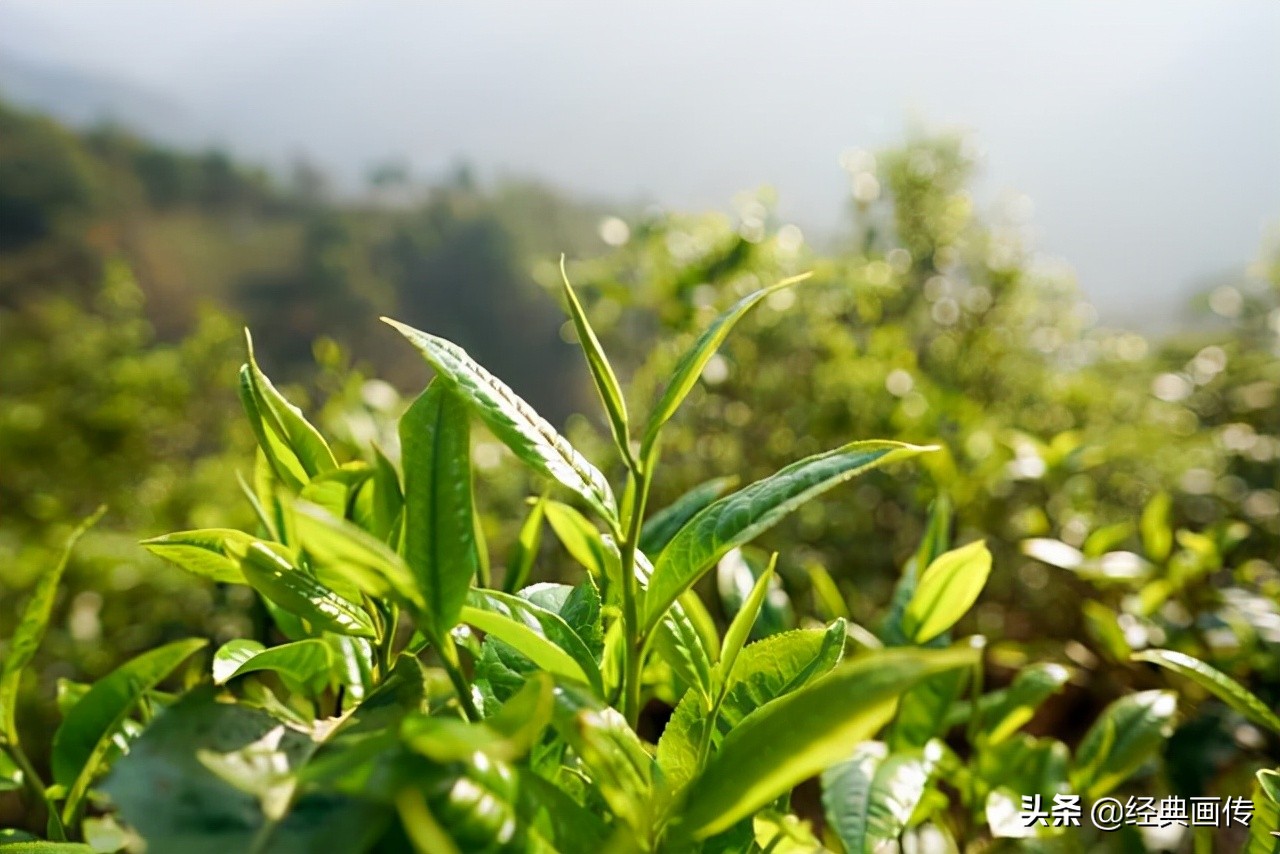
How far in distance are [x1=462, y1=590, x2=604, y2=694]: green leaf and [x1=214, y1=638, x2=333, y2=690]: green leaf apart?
57 millimetres

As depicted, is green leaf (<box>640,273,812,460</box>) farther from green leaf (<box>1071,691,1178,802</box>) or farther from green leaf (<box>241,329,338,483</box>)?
green leaf (<box>1071,691,1178,802</box>)

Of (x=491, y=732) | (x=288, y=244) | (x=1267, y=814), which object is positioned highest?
(x=491, y=732)

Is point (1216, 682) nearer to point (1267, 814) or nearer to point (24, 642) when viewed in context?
point (1267, 814)

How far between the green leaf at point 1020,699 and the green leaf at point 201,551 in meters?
0.38

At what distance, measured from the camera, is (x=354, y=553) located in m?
0.17

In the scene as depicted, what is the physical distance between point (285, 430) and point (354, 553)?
0.11 meters

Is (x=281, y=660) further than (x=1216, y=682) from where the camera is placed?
No

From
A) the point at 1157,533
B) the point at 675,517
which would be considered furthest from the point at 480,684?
the point at 1157,533

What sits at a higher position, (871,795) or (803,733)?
(803,733)

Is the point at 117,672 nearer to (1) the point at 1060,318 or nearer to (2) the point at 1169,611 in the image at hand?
(2) the point at 1169,611

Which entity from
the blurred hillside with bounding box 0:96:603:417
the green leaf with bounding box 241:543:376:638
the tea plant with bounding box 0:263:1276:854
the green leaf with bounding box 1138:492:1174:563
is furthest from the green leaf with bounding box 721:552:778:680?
the blurred hillside with bounding box 0:96:603:417

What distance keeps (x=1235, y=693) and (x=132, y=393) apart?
131 centimetres

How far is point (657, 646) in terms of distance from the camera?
0.25m

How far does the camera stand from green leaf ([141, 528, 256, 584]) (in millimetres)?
247
